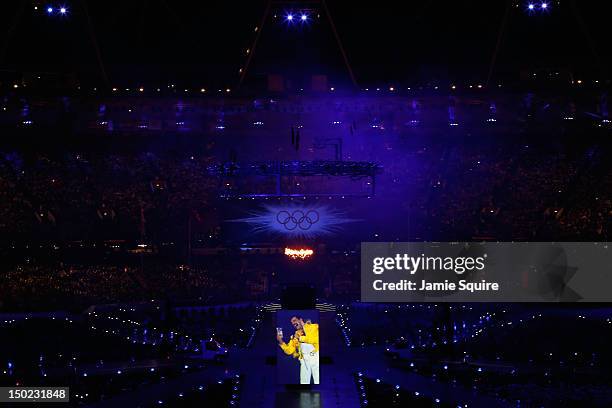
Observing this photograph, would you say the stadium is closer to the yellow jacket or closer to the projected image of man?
the projected image of man

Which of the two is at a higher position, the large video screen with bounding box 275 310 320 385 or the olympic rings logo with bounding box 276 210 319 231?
the olympic rings logo with bounding box 276 210 319 231

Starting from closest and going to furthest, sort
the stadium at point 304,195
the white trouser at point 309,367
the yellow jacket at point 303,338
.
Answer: the yellow jacket at point 303,338, the white trouser at point 309,367, the stadium at point 304,195

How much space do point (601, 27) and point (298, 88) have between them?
8.79m

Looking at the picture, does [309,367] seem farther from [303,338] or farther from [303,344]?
[303,338]

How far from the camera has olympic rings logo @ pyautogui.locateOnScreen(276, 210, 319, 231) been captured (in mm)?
24422

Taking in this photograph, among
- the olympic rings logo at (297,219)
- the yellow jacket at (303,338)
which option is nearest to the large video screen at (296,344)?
the yellow jacket at (303,338)

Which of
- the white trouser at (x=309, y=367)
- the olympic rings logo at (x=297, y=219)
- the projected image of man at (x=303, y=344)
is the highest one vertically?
the olympic rings logo at (x=297, y=219)

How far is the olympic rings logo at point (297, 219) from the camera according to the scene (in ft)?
80.1

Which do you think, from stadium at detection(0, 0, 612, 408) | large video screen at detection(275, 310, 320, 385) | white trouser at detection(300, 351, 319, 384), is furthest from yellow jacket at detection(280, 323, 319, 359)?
stadium at detection(0, 0, 612, 408)

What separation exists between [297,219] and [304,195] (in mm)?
3013

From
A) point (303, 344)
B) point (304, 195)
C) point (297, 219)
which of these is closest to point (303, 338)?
point (303, 344)

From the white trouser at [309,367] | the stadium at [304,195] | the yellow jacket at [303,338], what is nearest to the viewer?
the yellow jacket at [303,338]

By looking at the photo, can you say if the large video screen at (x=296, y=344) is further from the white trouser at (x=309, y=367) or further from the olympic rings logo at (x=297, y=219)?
the olympic rings logo at (x=297, y=219)

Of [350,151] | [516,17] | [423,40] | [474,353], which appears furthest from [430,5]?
[474,353]
